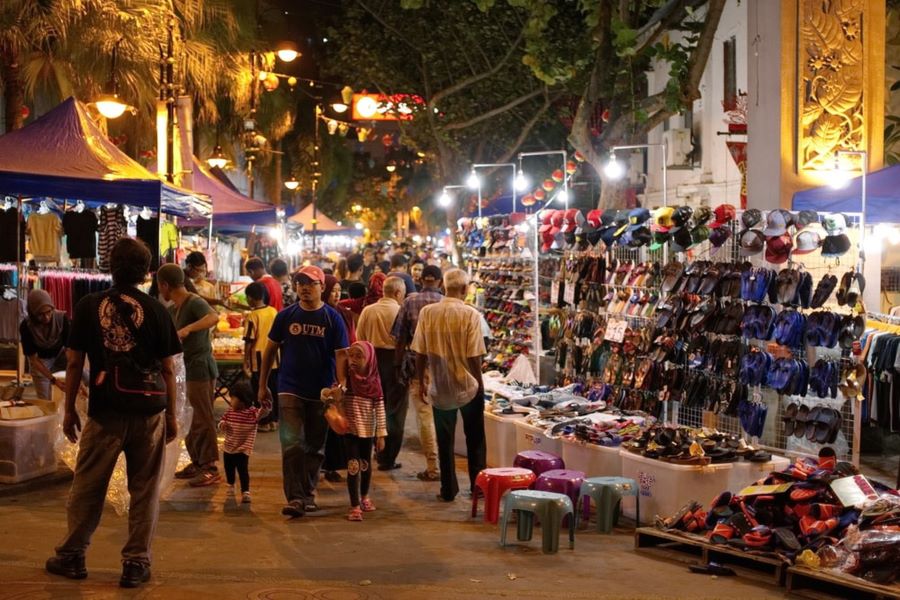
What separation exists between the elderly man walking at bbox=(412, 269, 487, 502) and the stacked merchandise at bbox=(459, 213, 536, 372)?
516 cm

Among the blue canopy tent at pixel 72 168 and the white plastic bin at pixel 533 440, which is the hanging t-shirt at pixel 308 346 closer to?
the white plastic bin at pixel 533 440

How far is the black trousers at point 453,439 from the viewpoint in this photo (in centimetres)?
1002

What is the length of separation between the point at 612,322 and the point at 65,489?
5.85m

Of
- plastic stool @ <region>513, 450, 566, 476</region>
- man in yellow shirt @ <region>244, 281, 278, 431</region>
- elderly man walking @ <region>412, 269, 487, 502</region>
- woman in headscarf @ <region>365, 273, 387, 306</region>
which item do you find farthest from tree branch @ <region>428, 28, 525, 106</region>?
plastic stool @ <region>513, 450, 566, 476</region>

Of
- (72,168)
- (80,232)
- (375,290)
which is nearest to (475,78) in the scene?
(80,232)

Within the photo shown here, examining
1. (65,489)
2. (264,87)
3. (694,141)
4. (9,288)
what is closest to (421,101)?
(264,87)

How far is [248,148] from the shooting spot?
96.9ft

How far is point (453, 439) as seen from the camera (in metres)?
10.0

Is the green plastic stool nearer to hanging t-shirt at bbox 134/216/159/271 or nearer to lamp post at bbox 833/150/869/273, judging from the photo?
lamp post at bbox 833/150/869/273

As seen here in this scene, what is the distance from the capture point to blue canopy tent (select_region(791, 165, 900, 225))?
10734mm

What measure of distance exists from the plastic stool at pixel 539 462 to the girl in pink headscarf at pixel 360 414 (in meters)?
1.38

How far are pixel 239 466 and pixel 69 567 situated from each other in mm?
3044

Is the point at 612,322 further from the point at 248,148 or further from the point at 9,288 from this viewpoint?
the point at 248,148

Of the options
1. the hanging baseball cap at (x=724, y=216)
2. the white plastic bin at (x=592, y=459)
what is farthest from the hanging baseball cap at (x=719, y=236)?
the white plastic bin at (x=592, y=459)
